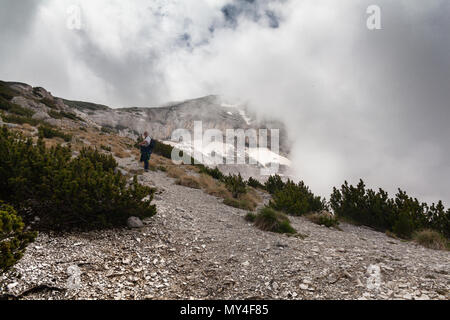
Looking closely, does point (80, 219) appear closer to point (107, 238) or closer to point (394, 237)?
point (107, 238)

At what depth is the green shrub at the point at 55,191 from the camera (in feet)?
15.3

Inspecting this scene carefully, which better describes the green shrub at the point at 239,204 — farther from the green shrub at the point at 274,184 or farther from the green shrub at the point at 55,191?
the green shrub at the point at 274,184

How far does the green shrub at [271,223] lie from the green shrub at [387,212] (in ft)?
19.4

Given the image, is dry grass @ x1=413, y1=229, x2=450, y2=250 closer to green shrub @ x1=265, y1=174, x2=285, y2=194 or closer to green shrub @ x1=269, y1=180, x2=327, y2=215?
green shrub @ x1=269, y1=180, x2=327, y2=215

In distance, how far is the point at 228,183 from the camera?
44.3ft

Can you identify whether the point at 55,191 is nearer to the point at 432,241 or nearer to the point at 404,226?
the point at 432,241

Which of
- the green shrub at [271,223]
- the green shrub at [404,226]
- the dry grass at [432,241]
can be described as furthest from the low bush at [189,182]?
the dry grass at [432,241]

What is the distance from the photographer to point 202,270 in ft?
14.6
